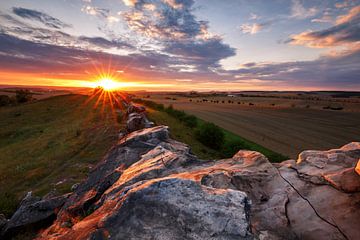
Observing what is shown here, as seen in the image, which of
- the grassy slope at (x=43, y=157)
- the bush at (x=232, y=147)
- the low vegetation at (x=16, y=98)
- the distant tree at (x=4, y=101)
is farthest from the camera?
the low vegetation at (x=16, y=98)

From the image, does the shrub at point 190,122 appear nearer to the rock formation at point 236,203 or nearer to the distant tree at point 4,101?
the rock formation at point 236,203

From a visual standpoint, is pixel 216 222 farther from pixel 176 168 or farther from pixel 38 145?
pixel 38 145

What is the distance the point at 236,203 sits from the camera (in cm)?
464

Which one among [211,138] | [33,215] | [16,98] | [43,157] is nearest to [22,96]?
[16,98]

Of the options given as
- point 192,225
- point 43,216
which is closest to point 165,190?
point 192,225

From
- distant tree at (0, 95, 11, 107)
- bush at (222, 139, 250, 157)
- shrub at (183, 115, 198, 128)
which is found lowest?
bush at (222, 139, 250, 157)

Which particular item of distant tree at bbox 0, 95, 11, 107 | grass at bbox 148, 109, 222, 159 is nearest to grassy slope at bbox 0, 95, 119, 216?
grass at bbox 148, 109, 222, 159

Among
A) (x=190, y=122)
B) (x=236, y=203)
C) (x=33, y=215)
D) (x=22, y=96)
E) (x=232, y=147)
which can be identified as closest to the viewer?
(x=236, y=203)

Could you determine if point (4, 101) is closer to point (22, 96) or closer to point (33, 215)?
point (22, 96)

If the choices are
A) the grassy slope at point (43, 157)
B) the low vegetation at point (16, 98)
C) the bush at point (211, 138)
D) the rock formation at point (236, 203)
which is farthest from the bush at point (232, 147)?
the low vegetation at point (16, 98)

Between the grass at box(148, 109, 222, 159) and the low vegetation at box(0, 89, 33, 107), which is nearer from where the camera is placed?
the grass at box(148, 109, 222, 159)

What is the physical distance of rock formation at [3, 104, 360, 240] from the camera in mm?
4164

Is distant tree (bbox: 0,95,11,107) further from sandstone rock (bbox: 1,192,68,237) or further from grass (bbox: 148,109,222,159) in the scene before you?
sandstone rock (bbox: 1,192,68,237)

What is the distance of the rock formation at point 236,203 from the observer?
416cm
